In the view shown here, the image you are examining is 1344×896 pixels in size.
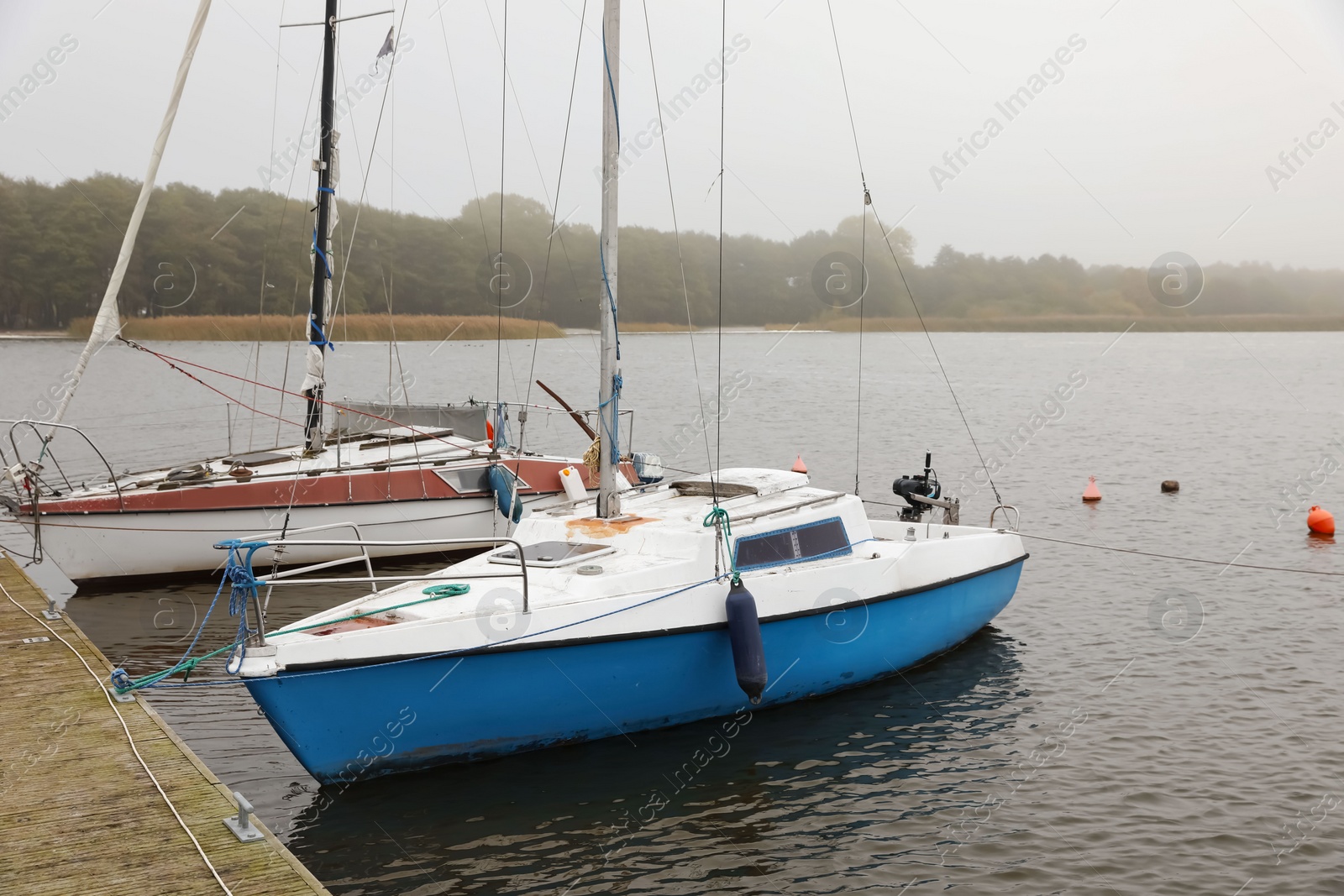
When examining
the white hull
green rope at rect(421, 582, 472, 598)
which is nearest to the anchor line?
the white hull

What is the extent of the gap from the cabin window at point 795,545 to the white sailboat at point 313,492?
368 cm

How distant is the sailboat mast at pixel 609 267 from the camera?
1148cm

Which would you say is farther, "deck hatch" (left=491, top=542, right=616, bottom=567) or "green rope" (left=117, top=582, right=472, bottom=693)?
"deck hatch" (left=491, top=542, right=616, bottom=567)

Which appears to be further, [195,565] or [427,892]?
[195,565]

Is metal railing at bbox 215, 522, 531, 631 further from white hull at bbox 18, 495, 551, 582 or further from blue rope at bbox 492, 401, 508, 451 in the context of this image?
blue rope at bbox 492, 401, 508, 451

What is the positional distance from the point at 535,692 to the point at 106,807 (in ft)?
12.2

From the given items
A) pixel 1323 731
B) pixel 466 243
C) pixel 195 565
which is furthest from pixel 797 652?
pixel 466 243

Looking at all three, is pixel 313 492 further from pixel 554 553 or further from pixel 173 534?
pixel 554 553

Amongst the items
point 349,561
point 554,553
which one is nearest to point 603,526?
point 554,553

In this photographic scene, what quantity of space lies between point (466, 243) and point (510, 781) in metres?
101

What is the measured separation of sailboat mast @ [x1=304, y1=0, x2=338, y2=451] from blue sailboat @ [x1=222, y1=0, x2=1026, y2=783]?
799 cm

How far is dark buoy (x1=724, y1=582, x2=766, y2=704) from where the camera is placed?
32.6 feet

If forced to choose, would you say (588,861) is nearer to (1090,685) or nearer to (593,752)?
(593,752)

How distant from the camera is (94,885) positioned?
632 cm
